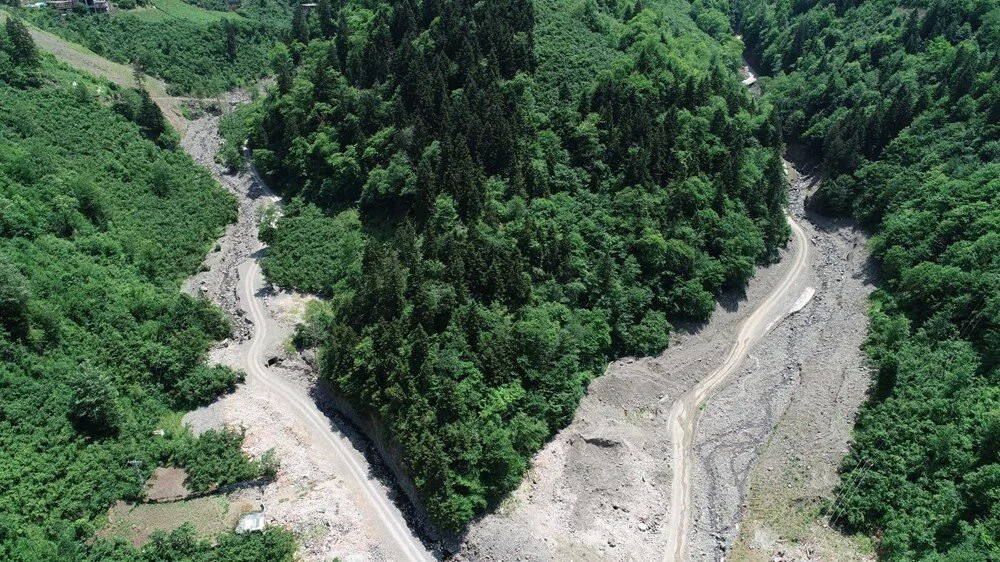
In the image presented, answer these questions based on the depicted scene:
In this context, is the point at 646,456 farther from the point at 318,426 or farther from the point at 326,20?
the point at 326,20

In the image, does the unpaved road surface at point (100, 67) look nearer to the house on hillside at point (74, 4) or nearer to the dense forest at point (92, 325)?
the dense forest at point (92, 325)

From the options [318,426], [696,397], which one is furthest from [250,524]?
[696,397]

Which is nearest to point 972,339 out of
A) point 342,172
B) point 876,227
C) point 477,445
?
point 876,227

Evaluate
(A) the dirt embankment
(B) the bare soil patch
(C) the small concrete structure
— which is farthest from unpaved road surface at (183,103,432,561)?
(A) the dirt embankment

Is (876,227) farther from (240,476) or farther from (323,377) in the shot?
(240,476)

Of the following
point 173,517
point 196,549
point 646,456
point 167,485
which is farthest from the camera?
point 646,456

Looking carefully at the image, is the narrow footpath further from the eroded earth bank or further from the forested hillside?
the forested hillside

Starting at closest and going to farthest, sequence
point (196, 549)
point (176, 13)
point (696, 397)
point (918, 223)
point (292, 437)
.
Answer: point (196, 549) < point (292, 437) < point (696, 397) < point (918, 223) < point (176, 13)
